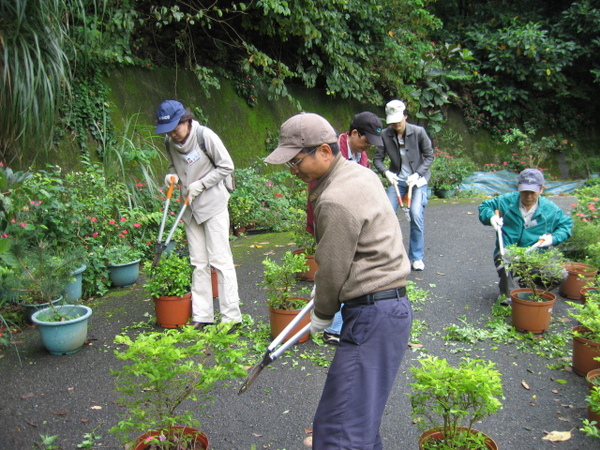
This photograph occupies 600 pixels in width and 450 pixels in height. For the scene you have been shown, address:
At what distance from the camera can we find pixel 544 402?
3.70 meters

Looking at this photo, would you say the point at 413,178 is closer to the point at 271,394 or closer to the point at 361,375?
the point at 271,394

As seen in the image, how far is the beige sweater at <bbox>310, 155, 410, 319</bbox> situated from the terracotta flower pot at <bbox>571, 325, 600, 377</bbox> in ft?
7.57

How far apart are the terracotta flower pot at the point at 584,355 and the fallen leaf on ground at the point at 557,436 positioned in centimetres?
81

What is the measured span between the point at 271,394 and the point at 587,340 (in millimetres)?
2384

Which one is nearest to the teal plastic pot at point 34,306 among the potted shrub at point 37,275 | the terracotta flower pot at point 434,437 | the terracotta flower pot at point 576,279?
the potted shrub at point 37,275

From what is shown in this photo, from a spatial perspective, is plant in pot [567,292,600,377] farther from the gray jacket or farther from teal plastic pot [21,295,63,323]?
teal plastic pot [21,295,63,323]

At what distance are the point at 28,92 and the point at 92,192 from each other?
1248 mm

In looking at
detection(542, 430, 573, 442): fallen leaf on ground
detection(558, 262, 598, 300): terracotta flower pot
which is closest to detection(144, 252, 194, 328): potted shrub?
detection(542, 430, 573, 442): fallen leaf on ground

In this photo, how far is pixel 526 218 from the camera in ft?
17.1

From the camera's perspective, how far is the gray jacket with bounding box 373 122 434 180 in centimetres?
645

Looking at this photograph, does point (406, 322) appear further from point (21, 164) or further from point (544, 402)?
point (21, 164)

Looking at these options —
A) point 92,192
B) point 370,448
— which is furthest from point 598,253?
point 92,192

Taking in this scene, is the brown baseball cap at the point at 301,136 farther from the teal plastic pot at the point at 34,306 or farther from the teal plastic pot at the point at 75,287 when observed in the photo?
the teal plastic pot at the point at 75,287

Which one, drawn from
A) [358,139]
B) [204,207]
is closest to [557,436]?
[358,139]
